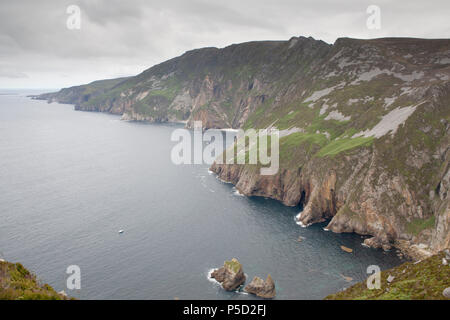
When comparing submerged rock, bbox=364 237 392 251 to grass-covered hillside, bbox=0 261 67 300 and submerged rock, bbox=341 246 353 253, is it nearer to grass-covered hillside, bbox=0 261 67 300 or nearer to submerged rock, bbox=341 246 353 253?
submerged rock, bbox=341 246 353 253

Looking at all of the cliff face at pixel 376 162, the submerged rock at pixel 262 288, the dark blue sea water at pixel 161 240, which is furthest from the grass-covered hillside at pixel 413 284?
the cliff face at pixel 376 162

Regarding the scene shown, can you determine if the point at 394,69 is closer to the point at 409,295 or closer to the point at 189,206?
the point at 189,206

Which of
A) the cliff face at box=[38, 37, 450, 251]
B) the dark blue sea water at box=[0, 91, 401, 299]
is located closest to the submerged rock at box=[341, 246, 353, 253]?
the dark blue sea water at box=[0, 91, 401, 299]

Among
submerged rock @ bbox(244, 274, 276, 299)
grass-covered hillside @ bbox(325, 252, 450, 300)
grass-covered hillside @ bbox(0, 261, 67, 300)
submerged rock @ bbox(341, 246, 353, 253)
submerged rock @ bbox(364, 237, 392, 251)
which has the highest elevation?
grass-covered hillside @ bbox(0, 261, 67, 300)

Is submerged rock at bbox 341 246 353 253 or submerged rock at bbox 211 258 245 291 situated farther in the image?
submerged rock at bbox 341 246 353 253
